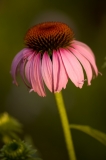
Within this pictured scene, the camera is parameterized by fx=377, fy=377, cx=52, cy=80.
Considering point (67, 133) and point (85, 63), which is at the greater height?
point (85, 63)

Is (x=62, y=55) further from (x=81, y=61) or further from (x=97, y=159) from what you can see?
(x=97, y=159)

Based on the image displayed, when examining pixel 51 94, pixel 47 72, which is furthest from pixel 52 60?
pixel 51 94

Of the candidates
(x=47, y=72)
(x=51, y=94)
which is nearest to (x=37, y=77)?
(x=47, y=72)

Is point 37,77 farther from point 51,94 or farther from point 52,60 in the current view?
point 51,94

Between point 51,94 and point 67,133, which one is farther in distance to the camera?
point 51,94

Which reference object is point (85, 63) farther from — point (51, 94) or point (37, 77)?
point (51, 94)

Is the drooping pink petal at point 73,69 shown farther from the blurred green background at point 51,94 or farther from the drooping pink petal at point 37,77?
the blurred green background at point 51,94

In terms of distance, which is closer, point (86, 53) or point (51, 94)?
point (86, 53)
